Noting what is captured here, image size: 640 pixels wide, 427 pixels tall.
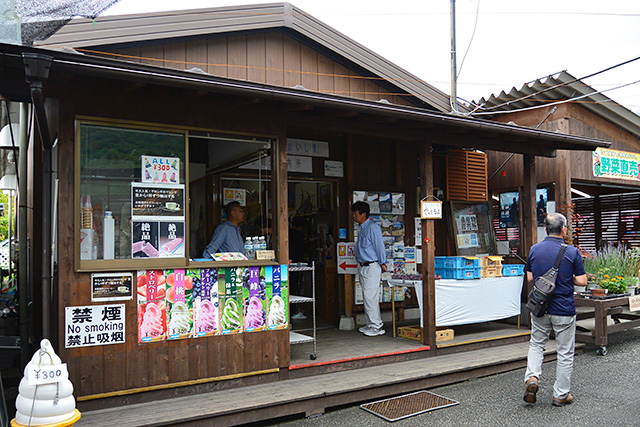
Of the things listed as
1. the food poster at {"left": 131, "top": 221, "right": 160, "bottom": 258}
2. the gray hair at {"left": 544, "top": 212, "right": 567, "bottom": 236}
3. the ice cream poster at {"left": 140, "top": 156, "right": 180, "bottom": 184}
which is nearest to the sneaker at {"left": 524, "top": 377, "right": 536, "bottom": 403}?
the gray hair at {"left": 544, "top": 212, "right": 567, "bottom": 236}

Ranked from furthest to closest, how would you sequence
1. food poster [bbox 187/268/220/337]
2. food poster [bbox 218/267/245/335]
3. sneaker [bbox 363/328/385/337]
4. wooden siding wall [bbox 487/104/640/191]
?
wooden siding wall [bbox 487/104/640/191], sneaker [bbox 363/328/385/337], food poster [bbox 218/267/245/335], food poster [bbox 187/268/220/337]

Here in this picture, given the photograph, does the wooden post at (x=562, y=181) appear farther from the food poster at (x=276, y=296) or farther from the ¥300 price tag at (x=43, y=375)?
the ¥300 price tag at (x=43, y=375)

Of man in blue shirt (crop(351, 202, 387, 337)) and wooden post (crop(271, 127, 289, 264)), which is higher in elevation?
wooden post (crop(271, 127, 289, 264))

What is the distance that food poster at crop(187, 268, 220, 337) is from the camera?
507 cm

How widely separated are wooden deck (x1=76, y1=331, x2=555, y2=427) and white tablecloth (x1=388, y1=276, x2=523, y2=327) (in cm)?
51

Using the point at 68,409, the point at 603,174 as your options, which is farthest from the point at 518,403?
the point at 603,174

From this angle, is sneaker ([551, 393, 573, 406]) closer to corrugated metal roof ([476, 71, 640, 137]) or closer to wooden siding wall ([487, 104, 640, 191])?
wooden siding wall ([487, 104, 640, 191])

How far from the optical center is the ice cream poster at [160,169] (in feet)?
16.1

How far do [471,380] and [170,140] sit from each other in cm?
447

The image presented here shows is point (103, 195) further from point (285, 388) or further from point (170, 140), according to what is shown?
point (285, 388)

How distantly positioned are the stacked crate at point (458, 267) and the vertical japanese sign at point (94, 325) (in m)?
4.42

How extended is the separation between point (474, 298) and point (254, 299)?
3.48m

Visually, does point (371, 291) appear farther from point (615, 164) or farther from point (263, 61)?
point (615, 164)

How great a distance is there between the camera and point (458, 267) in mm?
7234
